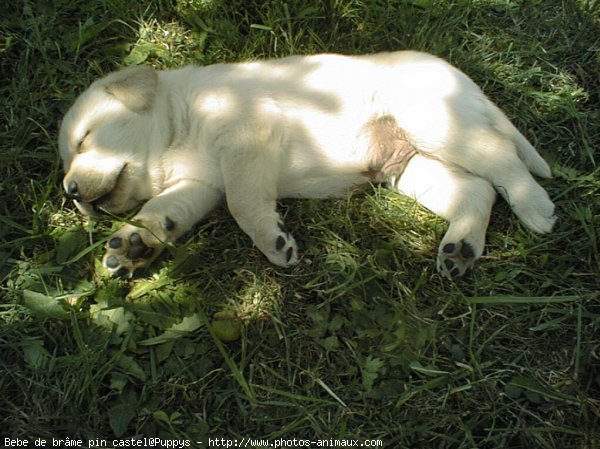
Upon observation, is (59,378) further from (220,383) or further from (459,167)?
(459,167)

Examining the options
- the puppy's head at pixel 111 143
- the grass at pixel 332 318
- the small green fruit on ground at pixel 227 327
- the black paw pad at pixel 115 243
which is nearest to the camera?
the grass at pixel 332 318

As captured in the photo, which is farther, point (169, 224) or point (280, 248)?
point (169, 224)

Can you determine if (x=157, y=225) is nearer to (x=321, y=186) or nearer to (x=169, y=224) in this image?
(x=169, y=224)

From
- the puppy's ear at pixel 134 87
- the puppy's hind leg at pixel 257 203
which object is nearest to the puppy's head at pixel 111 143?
the puppy's ear at pixel 134 87

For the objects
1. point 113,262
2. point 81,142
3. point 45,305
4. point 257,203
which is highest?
point 81,142

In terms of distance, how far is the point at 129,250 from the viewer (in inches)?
136

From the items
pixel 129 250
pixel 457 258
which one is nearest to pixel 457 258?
pixel 457 258

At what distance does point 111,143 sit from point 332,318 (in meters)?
1.61

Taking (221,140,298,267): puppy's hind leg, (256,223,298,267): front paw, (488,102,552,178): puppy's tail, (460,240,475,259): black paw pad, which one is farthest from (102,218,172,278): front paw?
(488,102,552,178): puppy's tail

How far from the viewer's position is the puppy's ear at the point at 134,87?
12.0 feet

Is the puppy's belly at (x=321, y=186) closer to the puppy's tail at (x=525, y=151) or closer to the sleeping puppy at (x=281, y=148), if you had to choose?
the sleeping puppy at (x=281, y=148)

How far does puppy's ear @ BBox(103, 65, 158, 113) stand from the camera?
144 inches

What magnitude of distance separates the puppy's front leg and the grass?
104mm

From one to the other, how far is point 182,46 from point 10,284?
207cm
